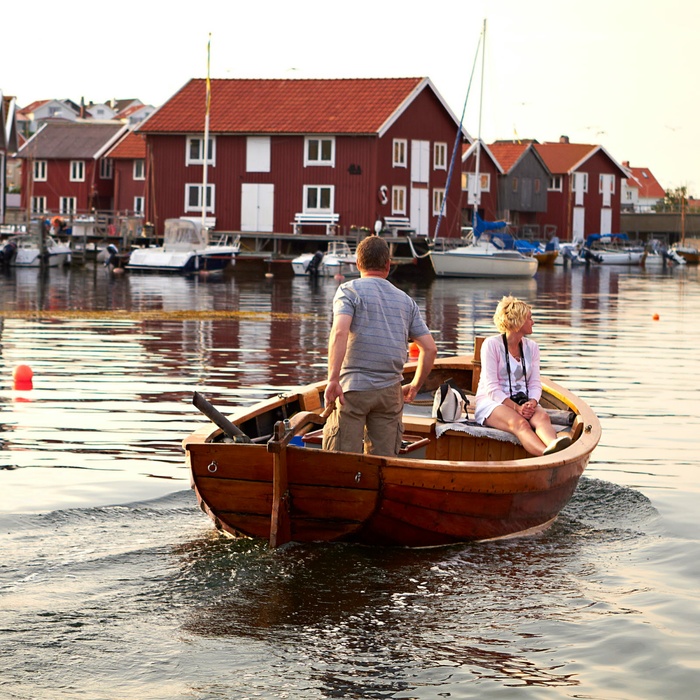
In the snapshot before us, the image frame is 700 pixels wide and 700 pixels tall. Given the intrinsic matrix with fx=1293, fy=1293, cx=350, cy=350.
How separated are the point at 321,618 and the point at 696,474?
5.76 m

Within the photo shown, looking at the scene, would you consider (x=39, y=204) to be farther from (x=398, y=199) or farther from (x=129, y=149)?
(x=398, y=199)

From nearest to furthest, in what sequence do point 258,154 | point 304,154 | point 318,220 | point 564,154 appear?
point 318,220, point 304,154, point 258,154, point 564,154

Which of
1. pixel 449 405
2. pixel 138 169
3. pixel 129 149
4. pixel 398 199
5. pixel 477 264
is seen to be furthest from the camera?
pixel 129 149

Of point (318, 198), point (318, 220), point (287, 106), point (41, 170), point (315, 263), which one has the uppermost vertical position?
point (287, 106)

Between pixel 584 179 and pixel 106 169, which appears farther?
pixel 584 179

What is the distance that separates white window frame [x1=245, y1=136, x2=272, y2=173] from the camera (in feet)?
202

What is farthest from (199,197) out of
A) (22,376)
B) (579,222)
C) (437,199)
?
(22,376)

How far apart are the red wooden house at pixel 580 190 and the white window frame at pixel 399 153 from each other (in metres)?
31.3

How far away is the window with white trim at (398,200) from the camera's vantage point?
6106 centimetres

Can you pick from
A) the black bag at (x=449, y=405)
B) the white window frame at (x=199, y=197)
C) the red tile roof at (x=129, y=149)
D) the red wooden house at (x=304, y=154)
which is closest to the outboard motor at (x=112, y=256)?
the red wooden house at (x=304, y=154)

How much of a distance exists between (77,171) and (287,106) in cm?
2954

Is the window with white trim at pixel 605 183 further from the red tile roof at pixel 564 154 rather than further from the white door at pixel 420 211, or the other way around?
the white door at pixel 420 211

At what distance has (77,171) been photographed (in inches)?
3469

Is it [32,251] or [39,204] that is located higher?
[39,204]
